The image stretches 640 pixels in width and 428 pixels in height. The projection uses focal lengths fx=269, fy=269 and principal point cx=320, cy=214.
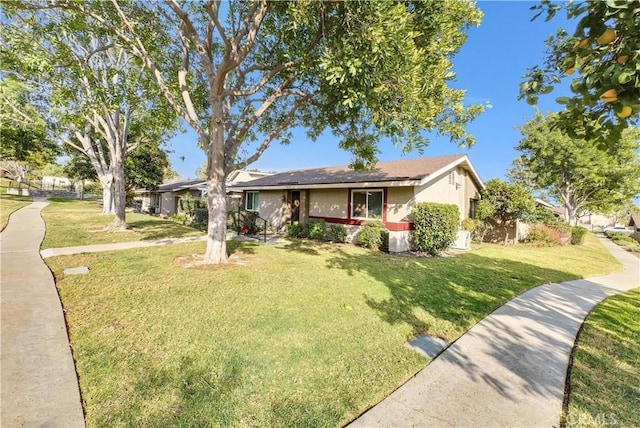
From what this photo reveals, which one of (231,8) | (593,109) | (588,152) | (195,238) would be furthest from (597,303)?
(588,152)

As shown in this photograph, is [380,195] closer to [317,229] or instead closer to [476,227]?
[317,229]

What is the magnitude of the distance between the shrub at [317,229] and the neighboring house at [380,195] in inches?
21.3

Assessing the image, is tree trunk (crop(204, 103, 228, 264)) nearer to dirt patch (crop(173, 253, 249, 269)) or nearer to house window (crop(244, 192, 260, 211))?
dirt patch (crop(173, 253, 249, 269))

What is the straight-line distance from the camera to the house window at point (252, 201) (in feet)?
63.1

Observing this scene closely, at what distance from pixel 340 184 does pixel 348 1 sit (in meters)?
8.48

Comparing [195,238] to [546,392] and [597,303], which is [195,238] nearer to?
[546,392]

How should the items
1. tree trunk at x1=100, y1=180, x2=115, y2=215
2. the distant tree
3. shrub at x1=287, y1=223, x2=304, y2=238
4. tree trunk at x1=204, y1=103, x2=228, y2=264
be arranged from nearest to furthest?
tree trunk at x1=204, y1=103, x2=228, y2=264, shrub at x1=287, y1=223, x2=304, y2=238, tree trunk at x1=100, y1=180, x2=115, y2=215, the distant tree

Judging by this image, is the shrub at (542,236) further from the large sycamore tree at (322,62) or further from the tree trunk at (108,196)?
the tree trunk at (108,196)

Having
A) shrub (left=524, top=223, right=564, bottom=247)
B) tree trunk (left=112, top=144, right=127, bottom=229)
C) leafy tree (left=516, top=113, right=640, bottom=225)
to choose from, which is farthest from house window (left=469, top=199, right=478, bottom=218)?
tree trunk (left=112, top=144, right=127, bottom=229)

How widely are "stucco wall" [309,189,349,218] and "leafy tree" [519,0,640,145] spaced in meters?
11.2

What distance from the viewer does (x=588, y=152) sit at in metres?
22.0

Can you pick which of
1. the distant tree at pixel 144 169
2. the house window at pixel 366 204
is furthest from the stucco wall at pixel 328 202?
the distant tree at pixel 144 169

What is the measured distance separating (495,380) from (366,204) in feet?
32.7

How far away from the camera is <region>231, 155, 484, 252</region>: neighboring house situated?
11.6 m
